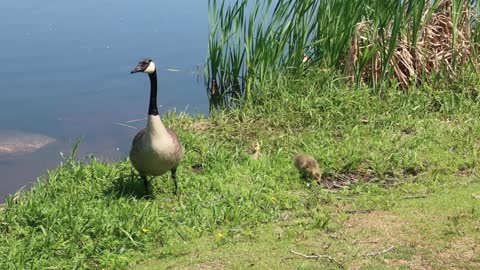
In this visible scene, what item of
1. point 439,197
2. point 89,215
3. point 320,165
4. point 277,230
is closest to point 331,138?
point 320,165

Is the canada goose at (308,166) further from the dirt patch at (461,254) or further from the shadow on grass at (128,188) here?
the dirt patch at (461,254)

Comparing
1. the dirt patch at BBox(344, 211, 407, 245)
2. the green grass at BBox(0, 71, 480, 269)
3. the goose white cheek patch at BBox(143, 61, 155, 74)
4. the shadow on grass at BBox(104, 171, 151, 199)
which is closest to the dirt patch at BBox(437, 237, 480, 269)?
the green grass at BBox(0, 71, 480, 269)

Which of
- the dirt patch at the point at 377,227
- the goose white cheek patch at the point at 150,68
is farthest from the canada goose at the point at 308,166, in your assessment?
the goose white cheek patch at the point at 150,68

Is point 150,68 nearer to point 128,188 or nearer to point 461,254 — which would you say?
point 128,188

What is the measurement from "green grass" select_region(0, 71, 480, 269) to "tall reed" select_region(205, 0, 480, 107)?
275mm

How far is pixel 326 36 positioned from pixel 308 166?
2.75 metres

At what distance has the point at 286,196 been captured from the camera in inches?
247

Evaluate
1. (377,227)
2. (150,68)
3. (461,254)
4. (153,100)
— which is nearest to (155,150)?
(153,100)

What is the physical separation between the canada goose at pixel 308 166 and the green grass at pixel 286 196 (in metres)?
0.10

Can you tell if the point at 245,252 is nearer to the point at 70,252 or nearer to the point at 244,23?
the point at 70,252

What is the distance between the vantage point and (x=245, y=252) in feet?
17.0

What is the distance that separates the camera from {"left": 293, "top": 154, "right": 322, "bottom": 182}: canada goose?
6.55 meters

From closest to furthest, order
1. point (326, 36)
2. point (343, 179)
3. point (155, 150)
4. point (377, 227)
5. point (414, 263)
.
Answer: point (414, 263) < point (377, 227) < point (155, 150) < point (343, 179) < point (326, 36)

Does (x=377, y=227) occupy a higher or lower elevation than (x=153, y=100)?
lower
